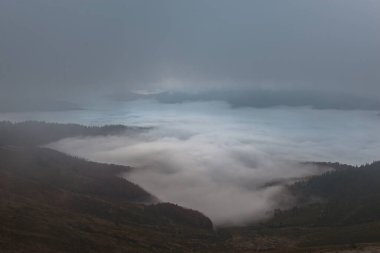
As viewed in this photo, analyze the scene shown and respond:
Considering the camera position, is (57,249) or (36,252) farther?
(57,249)

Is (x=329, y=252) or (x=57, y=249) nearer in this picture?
(x=329, y=252)

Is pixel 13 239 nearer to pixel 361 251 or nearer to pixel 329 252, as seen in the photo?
pixel 329 252

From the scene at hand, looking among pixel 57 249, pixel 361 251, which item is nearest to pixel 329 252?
pixel 361 251

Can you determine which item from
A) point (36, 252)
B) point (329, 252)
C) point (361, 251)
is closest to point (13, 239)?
point (36, 252)

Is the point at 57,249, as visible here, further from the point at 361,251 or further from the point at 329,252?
the point at 361,251

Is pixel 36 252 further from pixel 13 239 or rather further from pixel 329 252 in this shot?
pixel 329 252
